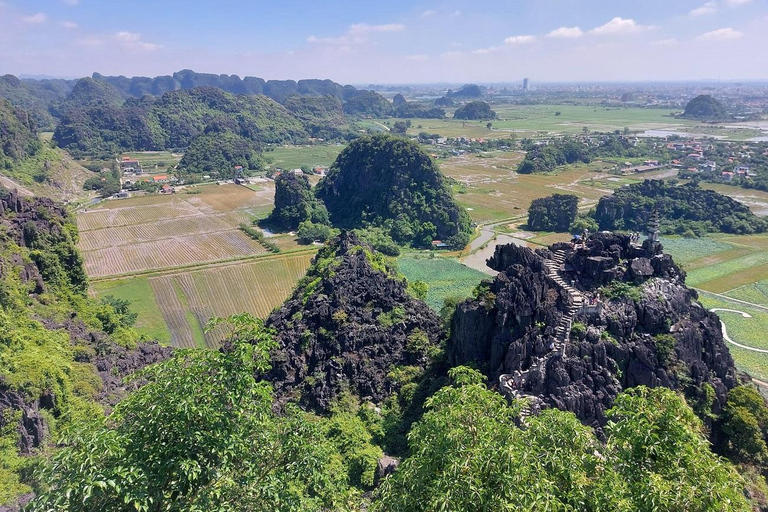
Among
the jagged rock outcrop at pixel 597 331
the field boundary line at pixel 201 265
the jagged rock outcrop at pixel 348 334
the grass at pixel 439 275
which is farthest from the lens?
the field boundary line at pixel 201 265

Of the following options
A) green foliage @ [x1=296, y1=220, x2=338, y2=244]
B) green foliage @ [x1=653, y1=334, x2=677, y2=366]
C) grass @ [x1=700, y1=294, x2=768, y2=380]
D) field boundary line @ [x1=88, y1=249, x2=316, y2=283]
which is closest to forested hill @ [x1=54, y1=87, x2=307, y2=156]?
green foliage @ [x1=296, y1=220, x2=338, y2=244]

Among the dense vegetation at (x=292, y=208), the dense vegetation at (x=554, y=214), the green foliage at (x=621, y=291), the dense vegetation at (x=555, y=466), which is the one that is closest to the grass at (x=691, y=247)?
the dense vegetation at (x=554, y=214)

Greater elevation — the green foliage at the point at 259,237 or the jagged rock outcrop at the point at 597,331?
the jagged rock outcrop at the point at 597,331

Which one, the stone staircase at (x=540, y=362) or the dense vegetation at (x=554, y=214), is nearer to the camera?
the stone staircase at (x=540, y=362)

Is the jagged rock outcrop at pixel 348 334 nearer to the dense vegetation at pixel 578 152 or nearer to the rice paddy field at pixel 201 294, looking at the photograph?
the rice paddy field at pixel 201 294

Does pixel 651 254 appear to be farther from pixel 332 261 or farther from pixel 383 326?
pixel 332 261

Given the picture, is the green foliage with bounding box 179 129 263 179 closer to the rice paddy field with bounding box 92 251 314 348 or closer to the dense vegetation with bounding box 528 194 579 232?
the rice paddy field with bounding box 92 251 314 348
